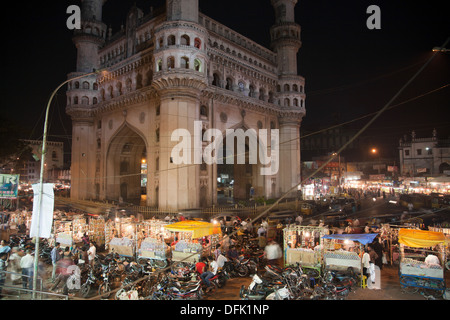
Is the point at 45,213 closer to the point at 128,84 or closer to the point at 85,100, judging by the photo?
the point at 128,84

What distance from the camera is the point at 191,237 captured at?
1287cm

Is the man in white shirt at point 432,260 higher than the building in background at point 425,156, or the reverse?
the building in background at point 425,156

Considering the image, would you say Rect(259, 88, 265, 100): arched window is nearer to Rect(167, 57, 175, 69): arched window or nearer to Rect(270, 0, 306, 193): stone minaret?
Rect(270, 0, 306, 193): stone minaret

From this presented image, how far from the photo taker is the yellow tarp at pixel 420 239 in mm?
10155

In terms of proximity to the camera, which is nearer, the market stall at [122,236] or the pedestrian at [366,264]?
the pedestrian at [366,264]

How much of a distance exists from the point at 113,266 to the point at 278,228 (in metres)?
10.2

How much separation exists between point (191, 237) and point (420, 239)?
9087 mm

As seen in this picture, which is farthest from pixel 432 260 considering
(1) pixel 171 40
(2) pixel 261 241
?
(1) pixel 171 40

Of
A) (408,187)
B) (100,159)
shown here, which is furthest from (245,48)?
(408,187)

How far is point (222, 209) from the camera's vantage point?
2438cm

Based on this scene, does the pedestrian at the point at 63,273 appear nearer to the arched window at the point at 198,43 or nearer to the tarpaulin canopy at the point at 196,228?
the tarpaulin canopy at the point at 196,228

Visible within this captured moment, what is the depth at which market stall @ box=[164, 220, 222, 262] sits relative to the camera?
11977 millimetres

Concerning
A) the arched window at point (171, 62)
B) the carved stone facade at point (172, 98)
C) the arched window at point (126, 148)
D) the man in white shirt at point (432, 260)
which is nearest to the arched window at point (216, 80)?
the carved stone facade at point (172, 98)

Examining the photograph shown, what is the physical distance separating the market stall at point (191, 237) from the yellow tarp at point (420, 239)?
713 centimetres
